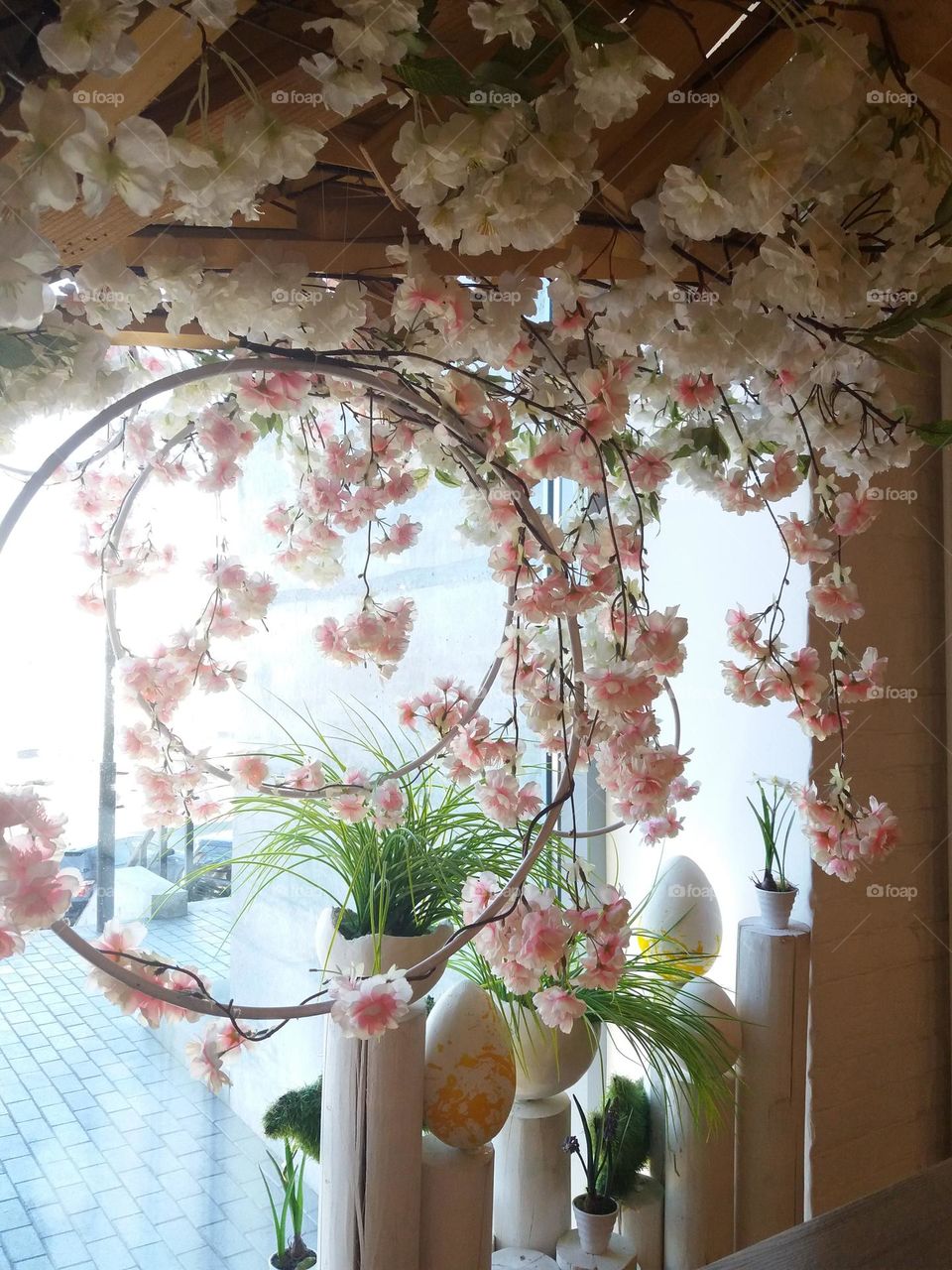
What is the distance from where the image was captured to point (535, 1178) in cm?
163

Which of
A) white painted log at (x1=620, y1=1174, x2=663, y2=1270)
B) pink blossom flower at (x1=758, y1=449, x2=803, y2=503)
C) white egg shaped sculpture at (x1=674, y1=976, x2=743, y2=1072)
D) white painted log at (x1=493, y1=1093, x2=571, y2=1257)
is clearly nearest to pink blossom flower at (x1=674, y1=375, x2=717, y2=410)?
pink blossom flower at (x1=758, y1=449, x2=803, y2=503)

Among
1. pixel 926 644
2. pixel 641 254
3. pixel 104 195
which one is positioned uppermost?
pixel 641 254

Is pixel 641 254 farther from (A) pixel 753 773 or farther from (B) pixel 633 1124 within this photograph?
(B) pixel 633 1124

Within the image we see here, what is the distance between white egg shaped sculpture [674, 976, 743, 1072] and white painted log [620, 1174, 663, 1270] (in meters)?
0.31

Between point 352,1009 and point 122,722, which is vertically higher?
point 122,722

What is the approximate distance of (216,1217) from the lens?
1.61 m

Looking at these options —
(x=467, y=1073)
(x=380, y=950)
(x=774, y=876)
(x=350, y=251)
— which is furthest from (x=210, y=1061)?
(x=774, y=876)

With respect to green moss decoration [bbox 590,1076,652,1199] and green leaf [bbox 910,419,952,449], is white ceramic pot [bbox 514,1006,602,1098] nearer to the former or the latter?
green moss decoration [bbox 590,1076,652,1199]

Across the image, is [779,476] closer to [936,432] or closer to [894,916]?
[936,432]

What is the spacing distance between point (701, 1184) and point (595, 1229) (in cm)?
25

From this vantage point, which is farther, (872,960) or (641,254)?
(872,960)

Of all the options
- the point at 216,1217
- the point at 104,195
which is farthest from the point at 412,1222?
the point at 104,195

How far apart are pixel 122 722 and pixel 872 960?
1481 mm

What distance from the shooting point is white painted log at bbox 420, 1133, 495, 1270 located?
1.31 m
